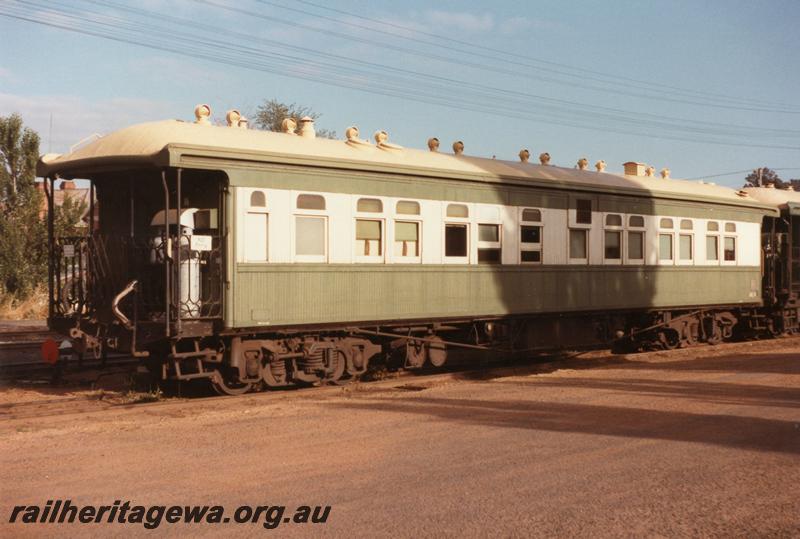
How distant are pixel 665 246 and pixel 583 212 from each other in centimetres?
305

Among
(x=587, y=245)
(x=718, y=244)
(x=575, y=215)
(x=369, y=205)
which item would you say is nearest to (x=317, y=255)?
(x=369, y=205)

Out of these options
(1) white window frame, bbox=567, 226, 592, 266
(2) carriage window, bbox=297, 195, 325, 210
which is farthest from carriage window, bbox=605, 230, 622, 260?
(2) carriage window, bbox=297, 195, 325, 210

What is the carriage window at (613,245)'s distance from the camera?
17.7m

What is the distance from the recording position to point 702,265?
66.0 ft

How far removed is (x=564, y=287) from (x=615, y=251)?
6.03 feet

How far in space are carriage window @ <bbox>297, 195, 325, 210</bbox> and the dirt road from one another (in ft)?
8.74

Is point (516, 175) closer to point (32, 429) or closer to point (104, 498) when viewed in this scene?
point (32, 429)

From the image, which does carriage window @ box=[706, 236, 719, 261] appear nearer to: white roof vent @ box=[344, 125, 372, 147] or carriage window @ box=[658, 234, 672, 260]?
carriage window @ box=[658, 234, 672, 260]

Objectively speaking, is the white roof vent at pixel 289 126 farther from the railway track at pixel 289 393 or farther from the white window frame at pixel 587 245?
the white window frame at pixel 587 245

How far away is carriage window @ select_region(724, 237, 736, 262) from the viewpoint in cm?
2078

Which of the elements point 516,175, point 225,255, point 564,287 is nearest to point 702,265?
point 564,287

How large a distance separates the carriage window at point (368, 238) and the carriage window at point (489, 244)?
2254 millimetres

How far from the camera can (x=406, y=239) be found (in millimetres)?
13930

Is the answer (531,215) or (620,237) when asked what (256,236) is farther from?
(620,237)
